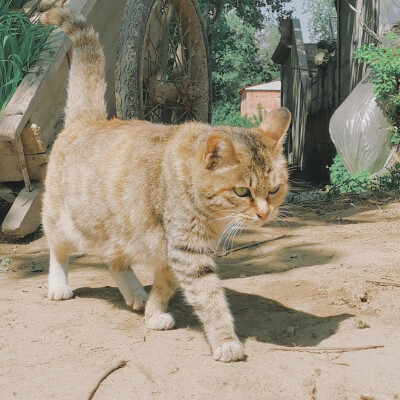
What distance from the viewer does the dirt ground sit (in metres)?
2.38

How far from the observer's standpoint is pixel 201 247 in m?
2.92

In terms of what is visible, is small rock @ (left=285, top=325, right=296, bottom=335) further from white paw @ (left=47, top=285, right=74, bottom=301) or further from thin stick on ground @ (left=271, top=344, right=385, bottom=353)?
white paw @ (left=47, top=285, right=74, bottom=301)

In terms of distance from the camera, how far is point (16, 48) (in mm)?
5465

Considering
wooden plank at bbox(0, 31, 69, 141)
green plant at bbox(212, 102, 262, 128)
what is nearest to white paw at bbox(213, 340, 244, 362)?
wooden plank at bbox(0, 31, 69, 141)

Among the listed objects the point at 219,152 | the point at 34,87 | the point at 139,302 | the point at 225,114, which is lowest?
the point at 225,114

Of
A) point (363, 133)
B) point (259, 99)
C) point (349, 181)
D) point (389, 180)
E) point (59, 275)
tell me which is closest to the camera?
point (59, 275)

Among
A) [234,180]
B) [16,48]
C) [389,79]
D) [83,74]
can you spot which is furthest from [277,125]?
[389,79]

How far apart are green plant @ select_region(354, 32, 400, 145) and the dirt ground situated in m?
3.64

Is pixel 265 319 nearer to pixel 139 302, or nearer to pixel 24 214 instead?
pixel 139 302

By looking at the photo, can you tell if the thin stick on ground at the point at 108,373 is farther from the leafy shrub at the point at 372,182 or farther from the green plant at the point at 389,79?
the green plant at the point at 389,79

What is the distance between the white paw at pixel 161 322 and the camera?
3.18 meters

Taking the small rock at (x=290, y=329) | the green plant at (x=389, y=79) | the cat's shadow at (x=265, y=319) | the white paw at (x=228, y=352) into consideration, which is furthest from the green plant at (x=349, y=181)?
the white paw at (x=228, y=352)

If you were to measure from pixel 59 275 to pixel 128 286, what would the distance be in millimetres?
461

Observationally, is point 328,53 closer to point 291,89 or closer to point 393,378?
point 291,89
